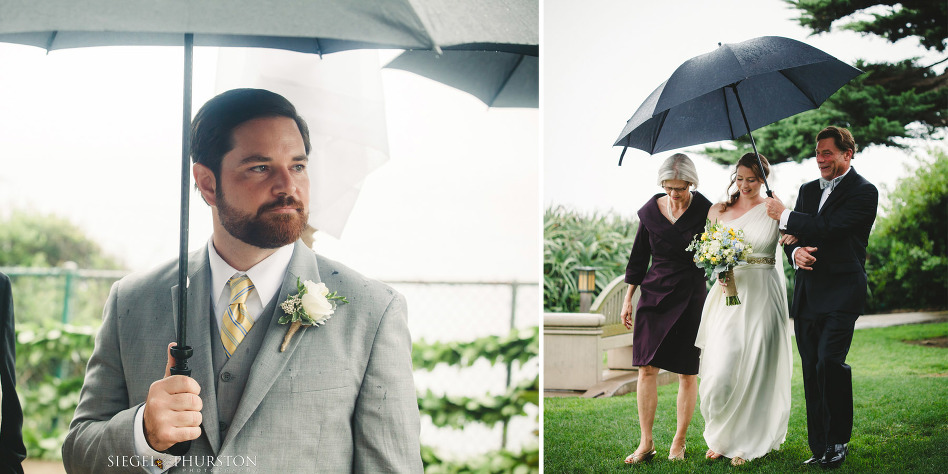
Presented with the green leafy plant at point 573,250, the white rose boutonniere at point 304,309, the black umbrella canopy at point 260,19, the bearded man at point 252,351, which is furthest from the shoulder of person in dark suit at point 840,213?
the white rose boutonniere at point 304,309

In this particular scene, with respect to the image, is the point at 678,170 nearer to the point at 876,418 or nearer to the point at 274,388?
the point at 876,418

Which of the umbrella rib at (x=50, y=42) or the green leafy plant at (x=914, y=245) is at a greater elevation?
the umbrella rib at (x=50, y=42)

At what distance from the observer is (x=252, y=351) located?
2.57 metres

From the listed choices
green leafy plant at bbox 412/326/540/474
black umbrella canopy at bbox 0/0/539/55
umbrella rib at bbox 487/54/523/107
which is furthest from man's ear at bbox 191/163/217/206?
umbrella rib at bbox 487/54/523/107

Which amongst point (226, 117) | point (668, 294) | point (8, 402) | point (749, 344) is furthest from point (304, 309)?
point (749, 344)

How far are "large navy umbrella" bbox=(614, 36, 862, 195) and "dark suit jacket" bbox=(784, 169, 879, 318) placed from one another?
397mm

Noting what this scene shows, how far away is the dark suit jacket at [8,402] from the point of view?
284 cm

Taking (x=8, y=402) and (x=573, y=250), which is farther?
(x=573, y=250)

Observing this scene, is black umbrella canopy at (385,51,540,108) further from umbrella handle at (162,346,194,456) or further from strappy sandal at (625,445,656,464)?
strappy sandal at (625,445,656,464)

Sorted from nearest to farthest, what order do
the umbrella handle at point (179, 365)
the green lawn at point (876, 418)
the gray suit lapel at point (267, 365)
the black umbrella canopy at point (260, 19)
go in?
the black umbrella canopy at point (260, 19) → the umbrella handle at point (179, 365) → the gray suit lapel at point (267, 365) → the green lawn at point (876, 418)

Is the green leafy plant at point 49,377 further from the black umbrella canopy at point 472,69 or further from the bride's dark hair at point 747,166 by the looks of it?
the bride's dark hair at point 747,166

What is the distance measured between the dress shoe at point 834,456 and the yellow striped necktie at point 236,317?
2.57 meters

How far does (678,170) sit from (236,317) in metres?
2.10

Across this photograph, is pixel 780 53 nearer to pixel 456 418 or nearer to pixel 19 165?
pixel 456 418
